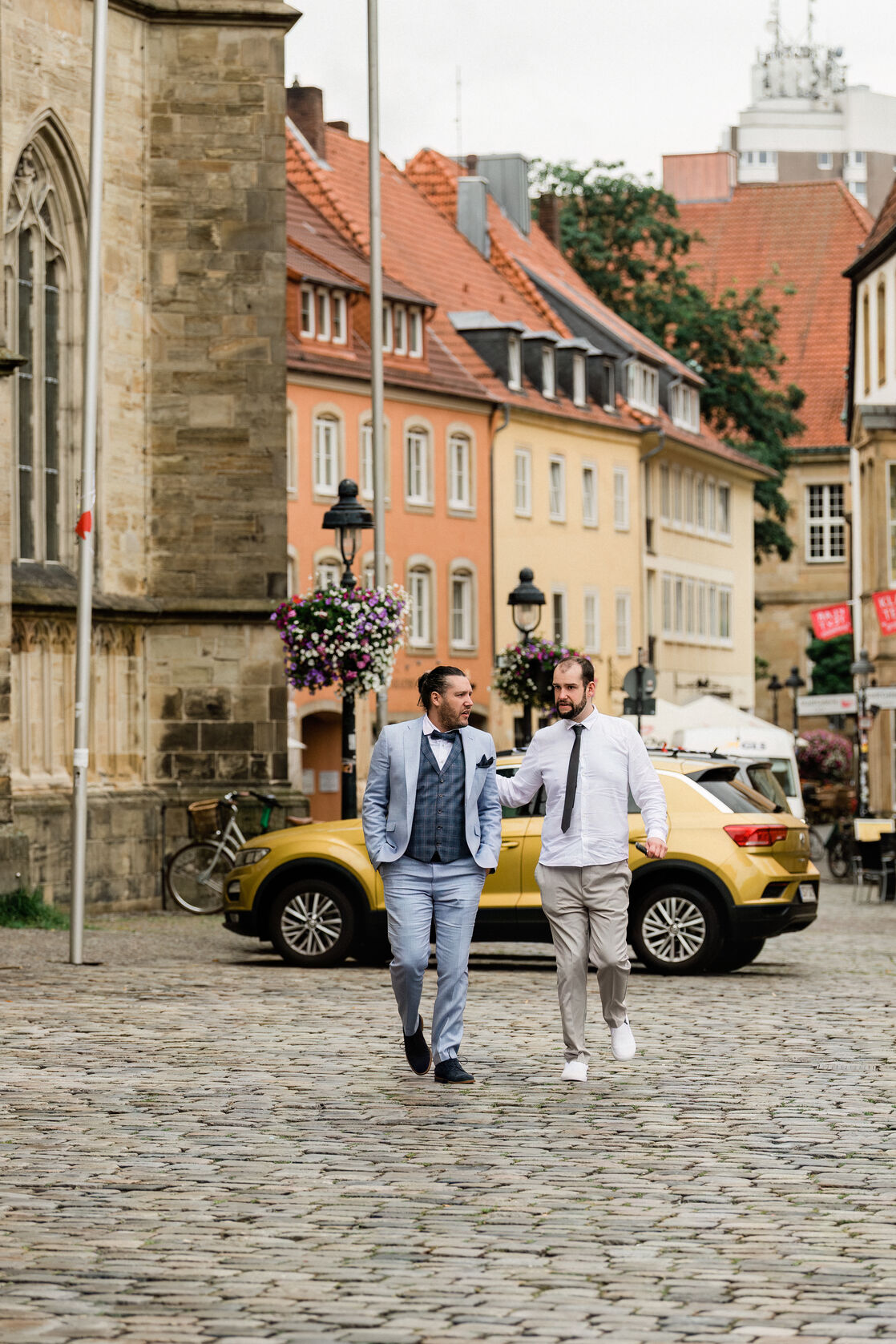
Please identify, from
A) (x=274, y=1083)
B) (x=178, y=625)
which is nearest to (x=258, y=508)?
(x=178, y=625)

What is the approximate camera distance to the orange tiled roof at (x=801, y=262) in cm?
8056

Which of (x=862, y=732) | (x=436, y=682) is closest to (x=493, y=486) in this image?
(x=862, y=732)

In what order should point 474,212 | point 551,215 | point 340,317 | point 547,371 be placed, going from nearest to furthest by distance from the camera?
point 340,317 → point 547,371 → point 474,212 → point 551,215

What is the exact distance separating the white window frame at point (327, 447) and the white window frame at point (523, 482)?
24.9 feet

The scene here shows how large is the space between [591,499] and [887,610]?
21465 mm

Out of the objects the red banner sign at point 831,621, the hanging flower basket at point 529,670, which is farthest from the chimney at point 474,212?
the hanging flower basket at point 529,670

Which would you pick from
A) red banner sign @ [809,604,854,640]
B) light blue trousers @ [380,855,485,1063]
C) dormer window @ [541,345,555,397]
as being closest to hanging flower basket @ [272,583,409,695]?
light blue trousers @ [380,855,485,1063]

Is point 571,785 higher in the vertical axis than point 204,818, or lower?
higher

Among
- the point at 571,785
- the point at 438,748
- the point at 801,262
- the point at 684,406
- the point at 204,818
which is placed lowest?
the point at 204,818

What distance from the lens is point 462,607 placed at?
53969 mm

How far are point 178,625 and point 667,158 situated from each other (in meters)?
73.4

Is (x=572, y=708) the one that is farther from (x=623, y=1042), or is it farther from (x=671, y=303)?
(x=671, y=303)

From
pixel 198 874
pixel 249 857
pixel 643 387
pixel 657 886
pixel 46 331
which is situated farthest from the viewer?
pixel 643 387

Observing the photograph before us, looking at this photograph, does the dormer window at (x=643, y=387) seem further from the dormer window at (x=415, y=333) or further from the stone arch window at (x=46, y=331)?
the stone arch window at (x=46, y=331)
